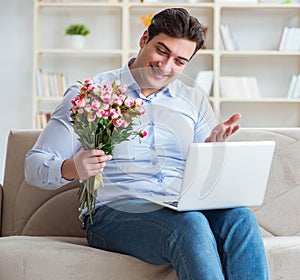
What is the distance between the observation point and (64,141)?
2.04 m

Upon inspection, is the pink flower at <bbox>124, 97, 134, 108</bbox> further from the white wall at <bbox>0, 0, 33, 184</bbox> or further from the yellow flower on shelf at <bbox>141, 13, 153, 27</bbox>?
the white wall at <bbox>0, 0, 33, 184</bbox>

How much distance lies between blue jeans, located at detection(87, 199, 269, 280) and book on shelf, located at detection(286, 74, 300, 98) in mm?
3448

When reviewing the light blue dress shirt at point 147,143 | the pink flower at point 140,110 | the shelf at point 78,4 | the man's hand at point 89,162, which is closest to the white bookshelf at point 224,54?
the shelf at point 78,4

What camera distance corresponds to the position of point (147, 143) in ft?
7.06

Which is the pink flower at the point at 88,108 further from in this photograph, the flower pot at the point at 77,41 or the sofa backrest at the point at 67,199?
the flower pot at the point at 77,41

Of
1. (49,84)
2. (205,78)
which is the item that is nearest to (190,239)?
(205,78)

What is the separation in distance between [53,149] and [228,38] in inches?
137

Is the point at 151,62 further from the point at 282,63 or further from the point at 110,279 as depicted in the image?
the point at 282,63

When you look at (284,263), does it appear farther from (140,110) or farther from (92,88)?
(92,88)

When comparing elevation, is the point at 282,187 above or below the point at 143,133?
below

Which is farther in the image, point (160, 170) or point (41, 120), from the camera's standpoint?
point (41, 120)

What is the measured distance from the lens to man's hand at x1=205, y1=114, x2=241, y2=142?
1.99 metres

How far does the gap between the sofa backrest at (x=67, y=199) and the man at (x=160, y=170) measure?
14.8 inches

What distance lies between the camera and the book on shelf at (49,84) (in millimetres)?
5285
